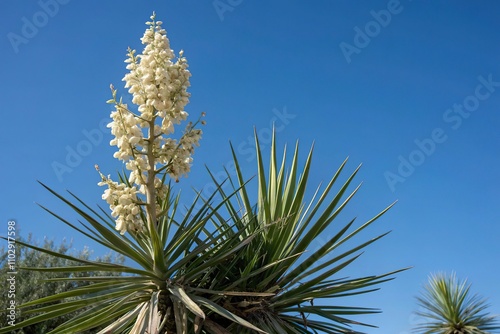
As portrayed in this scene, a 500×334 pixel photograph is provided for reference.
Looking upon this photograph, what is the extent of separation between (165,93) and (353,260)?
5.65 ft

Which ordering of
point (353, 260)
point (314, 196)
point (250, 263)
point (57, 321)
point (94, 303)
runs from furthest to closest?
point (57, 321) → point (314, 196) → point (353, 260) → point (250, 263) → point (94, 303)

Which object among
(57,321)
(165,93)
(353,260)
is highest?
(165,93)

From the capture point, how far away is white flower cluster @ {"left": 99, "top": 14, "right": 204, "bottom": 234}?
343 centimetres

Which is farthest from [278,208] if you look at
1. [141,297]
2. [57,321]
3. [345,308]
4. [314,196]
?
[57,321]

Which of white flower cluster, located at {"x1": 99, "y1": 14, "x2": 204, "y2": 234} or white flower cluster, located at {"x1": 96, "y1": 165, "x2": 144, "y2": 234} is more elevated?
white flower cluster, located at {"x1": 99, "y1": 14, "x2": 204, "y2": 234}

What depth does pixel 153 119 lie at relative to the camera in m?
3.53

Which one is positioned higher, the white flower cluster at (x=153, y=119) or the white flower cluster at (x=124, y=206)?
the white flower cluster at (x=153, y=119)

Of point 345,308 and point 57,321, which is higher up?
point 345,308

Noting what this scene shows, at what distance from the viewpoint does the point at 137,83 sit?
3.54 metres

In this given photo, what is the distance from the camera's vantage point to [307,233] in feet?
13.0

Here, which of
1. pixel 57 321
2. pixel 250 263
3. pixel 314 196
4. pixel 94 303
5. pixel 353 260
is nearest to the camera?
pixel 94 303

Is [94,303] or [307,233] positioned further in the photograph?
[307,233]

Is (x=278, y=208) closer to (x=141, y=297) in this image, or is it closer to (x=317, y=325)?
(x=317, y=325)

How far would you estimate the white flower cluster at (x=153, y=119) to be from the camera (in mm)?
3428
